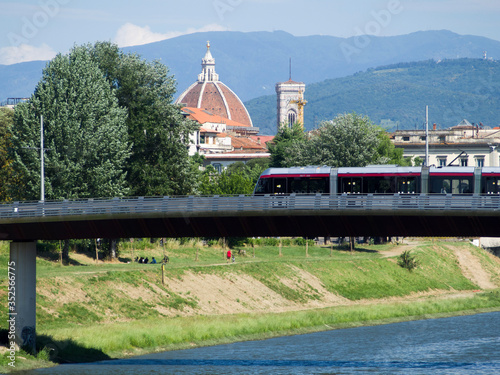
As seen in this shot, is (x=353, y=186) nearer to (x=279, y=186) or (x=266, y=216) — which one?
(x=279, y=186)

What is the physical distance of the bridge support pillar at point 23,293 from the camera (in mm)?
56500

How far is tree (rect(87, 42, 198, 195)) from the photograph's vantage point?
8956cm

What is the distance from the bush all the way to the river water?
33.1m

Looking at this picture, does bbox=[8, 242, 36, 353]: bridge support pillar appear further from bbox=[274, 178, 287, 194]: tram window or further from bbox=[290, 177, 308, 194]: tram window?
bbox=[290, 177, 308, 194]: tram window

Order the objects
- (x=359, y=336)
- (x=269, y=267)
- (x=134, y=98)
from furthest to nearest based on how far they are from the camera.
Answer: (x=269, y=267), (x=134, y=98), (x=359, y=336)

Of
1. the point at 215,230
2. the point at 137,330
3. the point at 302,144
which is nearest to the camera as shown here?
the point at 215,230

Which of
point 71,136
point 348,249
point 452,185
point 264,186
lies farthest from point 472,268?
point 71,136

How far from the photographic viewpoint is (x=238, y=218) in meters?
51.7

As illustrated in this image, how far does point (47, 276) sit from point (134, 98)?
2751cm

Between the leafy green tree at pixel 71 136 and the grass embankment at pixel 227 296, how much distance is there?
8395 millimetres

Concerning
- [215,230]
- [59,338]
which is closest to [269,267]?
[59,338]

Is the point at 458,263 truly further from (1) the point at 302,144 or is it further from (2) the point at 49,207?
(2) the point at 49,207

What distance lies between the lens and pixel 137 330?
2682 inches

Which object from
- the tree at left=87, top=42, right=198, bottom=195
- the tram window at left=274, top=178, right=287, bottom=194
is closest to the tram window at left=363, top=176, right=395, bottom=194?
the tram window at left=274, top=178, right=287, bottom=194
